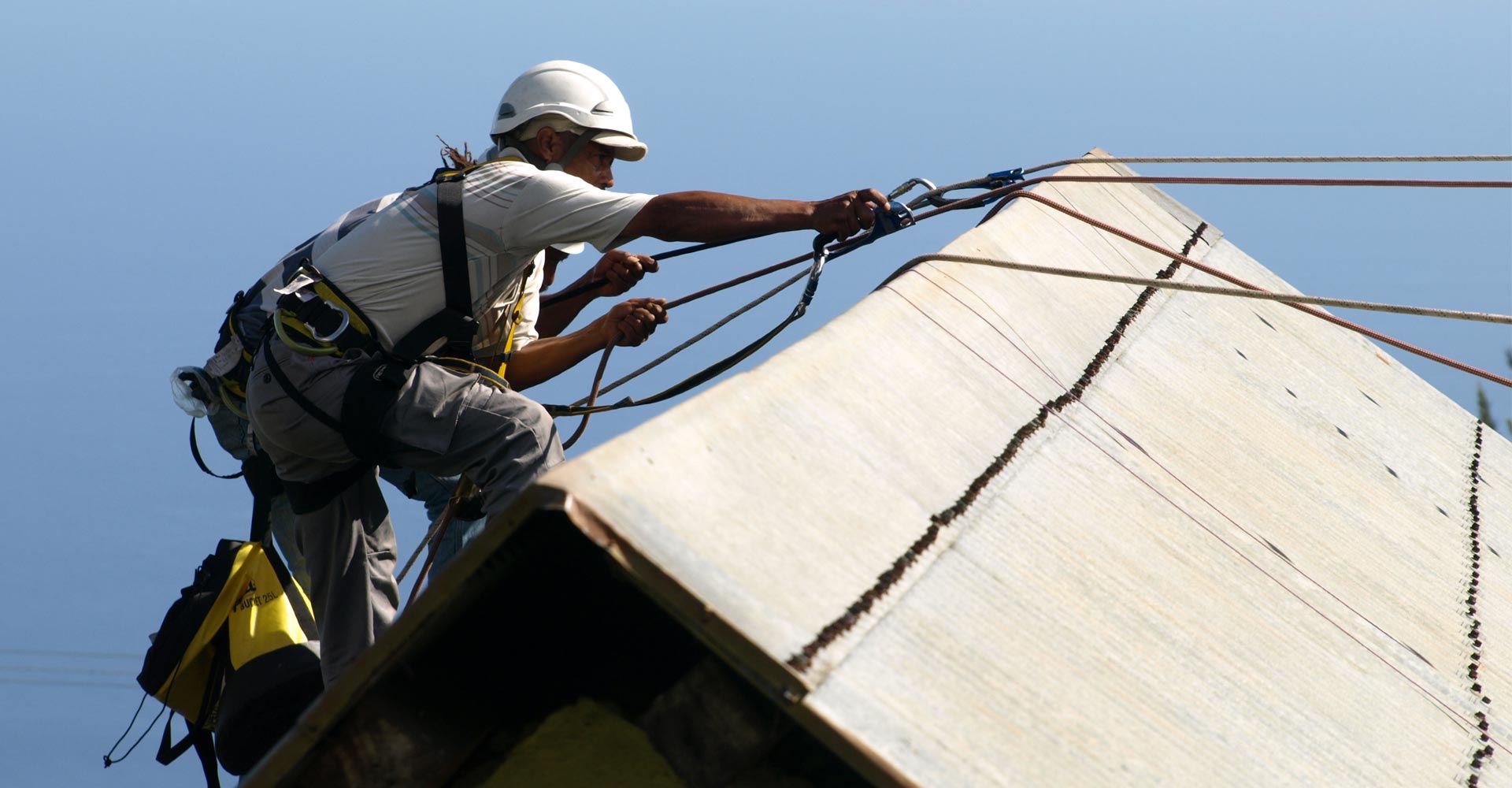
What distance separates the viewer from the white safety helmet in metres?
5.45

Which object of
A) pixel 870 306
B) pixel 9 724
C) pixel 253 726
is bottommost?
pixel 9 724

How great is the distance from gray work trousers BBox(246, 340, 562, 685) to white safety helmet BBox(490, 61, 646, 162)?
114 cm

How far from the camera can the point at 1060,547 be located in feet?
11.7

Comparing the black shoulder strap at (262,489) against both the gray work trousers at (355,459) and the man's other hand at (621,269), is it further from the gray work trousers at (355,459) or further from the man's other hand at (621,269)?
the man's other hand at (621,269)

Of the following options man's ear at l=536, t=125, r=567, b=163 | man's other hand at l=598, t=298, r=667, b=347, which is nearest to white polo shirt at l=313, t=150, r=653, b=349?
man's other hand at l=598, t=298, r=667, b=347

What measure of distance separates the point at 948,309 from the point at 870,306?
15.3 inches

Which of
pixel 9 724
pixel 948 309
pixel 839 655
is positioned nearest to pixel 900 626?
pixel 839 655

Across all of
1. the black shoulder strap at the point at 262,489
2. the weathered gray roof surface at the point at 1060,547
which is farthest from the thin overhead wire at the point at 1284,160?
the black shoulder strap at the point at 262,489

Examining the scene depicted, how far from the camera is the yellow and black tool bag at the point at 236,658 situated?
4.96m

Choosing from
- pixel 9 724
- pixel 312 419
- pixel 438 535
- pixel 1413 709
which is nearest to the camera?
pixel 1413 709

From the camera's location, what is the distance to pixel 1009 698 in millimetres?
2830

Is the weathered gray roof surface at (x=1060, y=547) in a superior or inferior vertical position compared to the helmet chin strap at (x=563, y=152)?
superior

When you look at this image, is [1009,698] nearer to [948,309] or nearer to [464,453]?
[948,309]

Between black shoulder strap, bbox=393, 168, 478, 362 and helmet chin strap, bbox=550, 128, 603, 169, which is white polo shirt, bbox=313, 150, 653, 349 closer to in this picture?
black shoulder strap, bbox=393, 168, 478, 362
